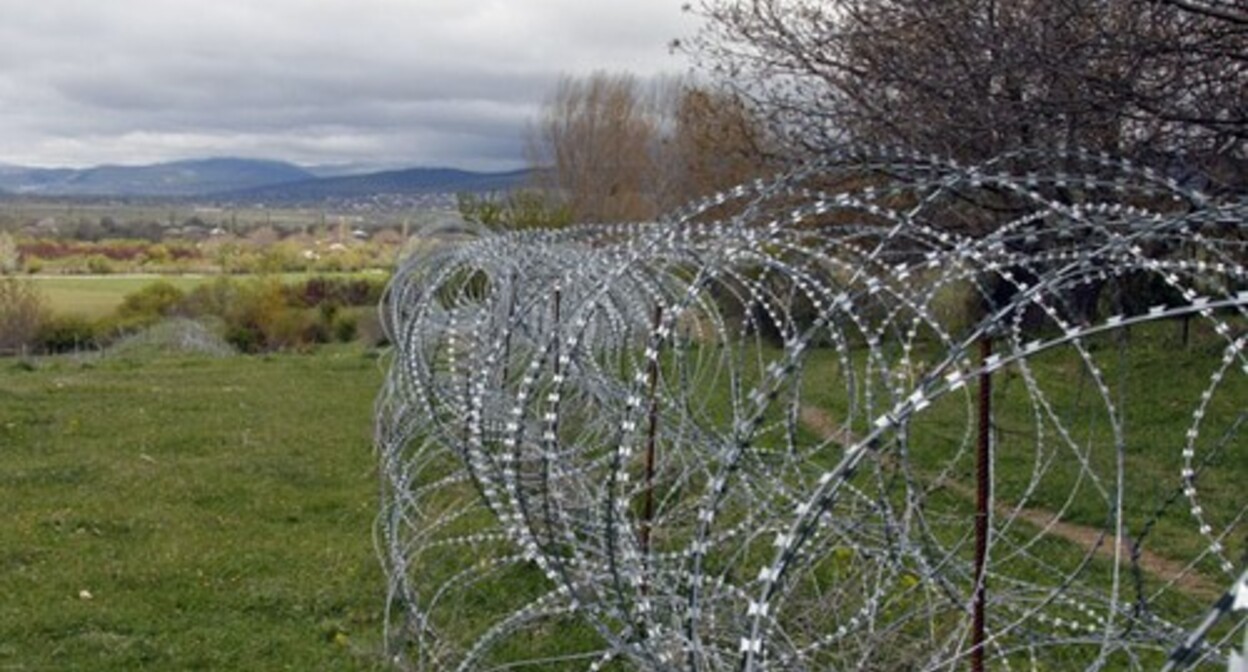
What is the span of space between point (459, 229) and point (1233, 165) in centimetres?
542

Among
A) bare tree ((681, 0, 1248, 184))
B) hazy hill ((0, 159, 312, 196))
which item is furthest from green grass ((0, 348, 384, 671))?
hazy hill ((0, 159, 312, 196))

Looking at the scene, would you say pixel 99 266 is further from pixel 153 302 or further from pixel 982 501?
pixel 982 501

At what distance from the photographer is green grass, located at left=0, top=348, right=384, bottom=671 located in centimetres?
624

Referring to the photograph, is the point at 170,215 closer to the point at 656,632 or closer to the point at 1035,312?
the point at 1035,312

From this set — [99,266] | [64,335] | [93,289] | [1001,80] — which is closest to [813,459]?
[1001,80]

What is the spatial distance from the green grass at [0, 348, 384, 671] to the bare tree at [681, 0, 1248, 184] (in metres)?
4.99

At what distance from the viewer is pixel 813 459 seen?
1087 centimetres

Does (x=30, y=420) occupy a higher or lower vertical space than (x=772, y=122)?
lower

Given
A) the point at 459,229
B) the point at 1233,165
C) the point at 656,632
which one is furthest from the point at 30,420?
the point at 656,632

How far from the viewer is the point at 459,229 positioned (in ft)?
33.0

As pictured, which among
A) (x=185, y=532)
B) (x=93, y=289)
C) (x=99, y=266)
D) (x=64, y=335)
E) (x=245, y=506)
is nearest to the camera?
(x=185, y=532)

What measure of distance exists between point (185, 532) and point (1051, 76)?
6158mm

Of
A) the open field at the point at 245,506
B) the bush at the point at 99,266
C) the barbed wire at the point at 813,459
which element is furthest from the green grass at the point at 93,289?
the barbed wire at the point at 813,459

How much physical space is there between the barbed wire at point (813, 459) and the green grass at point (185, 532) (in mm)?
437
